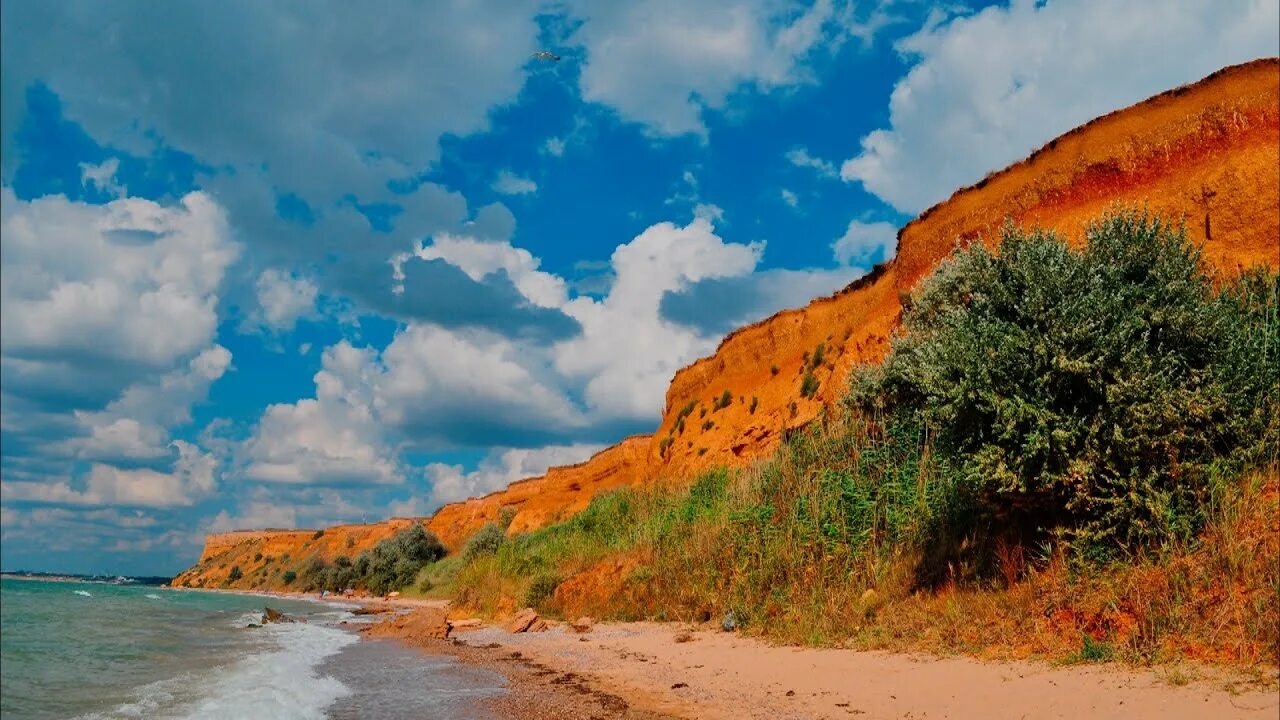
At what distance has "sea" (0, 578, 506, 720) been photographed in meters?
8.32

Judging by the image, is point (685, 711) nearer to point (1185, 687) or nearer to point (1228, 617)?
point (1185, 687)

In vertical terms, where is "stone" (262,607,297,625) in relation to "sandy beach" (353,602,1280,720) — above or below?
Result: below

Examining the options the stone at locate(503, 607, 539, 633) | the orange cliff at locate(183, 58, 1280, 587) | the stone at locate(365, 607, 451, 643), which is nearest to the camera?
the orange cliff at locate(183, 58, 1280, 587)

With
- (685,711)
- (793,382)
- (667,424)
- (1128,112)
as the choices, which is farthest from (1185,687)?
(667,424)

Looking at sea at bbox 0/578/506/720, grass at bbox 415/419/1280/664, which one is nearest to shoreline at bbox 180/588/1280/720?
grass at bbox 415/419/1280/664

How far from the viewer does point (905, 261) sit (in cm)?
2661

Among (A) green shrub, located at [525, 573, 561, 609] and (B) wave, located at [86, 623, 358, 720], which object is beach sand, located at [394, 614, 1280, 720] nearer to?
(B) wave, located at [86, 623, 358, 720]

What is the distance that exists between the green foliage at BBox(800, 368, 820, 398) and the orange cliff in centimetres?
20

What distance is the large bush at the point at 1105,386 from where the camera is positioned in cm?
754

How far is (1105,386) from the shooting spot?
7.79 m

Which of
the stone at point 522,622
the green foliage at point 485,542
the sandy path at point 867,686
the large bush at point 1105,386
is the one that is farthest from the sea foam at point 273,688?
the green foliage at point 485,542

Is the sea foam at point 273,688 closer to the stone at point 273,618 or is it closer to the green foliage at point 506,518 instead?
the stone at point 273,618

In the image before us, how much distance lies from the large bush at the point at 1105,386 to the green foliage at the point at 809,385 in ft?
61.7

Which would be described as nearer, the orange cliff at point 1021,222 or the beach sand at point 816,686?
the beach sand at point 816,686
